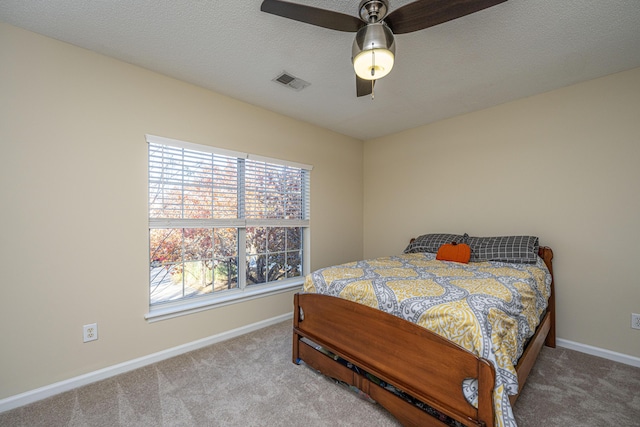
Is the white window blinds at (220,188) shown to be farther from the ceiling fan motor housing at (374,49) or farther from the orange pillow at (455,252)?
the ceiling fan motor housing at (374,49)

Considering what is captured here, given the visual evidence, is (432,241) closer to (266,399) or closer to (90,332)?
(266,399)

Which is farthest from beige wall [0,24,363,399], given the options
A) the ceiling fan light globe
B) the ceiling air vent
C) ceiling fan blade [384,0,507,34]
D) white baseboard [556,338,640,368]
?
white baseboard [556,338,640,368]

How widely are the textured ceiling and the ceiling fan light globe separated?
430mm

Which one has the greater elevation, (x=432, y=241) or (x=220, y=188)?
(x=220, y=188)

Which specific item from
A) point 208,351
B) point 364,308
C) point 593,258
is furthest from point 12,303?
point 593,258

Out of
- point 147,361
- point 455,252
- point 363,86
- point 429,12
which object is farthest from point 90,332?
point 455,252

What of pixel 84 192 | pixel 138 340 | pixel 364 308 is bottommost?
pixel 138 340

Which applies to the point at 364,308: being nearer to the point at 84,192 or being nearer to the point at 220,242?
the point at 220,242

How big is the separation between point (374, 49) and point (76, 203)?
224 cm

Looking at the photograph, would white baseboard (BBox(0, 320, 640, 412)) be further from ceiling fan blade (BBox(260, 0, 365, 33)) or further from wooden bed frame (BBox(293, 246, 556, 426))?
ceiling fan blade (BBox(260, 0, 365, 33))

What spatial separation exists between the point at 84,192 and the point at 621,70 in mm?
4354

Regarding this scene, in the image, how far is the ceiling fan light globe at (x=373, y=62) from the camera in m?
1.36

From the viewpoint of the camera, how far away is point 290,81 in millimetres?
2412

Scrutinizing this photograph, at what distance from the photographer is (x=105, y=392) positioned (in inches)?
72.6
